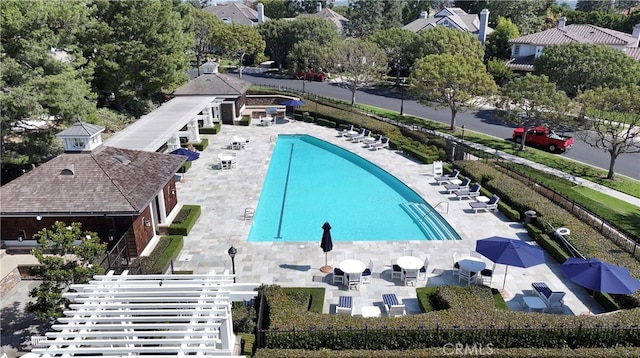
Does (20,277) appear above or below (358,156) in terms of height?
below

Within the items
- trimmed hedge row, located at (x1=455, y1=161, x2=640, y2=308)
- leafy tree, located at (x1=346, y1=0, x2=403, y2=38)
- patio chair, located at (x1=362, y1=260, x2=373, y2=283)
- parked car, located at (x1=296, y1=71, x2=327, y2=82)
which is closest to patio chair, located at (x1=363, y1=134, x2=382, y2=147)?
trimmed hedge row, located at (x1=455, y1=161, x2=640, y2=308)

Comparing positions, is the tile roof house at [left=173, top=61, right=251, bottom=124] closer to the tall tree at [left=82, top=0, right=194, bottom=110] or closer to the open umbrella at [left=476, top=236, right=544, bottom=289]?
the tall tree at [left=82, top=0, right=194, bottom=110]

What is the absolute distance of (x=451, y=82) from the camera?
121 ft

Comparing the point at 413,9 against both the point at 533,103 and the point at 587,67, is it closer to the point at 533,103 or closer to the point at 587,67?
the point at 587,67

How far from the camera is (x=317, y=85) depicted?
6034cm

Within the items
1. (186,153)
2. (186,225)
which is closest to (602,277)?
(186,225)

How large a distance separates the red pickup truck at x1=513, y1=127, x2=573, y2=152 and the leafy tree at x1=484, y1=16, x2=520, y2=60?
31.3 m

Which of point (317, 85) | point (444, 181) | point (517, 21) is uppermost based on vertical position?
point (517, 21)

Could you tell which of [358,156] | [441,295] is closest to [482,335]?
[441,295]

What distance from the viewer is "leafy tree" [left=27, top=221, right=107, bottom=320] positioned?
44.5ft

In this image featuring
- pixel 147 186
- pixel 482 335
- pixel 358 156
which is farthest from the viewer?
pixel 358 156

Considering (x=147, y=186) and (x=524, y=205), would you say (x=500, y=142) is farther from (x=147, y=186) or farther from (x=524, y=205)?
(x=147, y=186)

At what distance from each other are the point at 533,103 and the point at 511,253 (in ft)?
62.3

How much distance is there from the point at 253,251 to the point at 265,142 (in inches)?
694
